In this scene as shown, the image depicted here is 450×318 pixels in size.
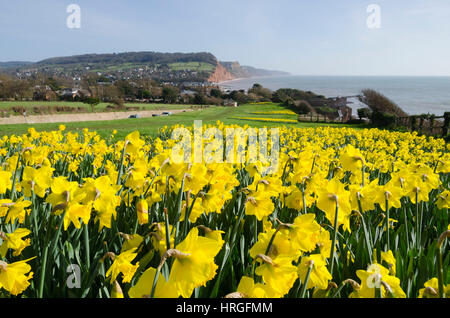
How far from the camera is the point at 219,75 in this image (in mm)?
176625

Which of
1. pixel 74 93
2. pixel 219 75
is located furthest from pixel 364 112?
pixel 219 75

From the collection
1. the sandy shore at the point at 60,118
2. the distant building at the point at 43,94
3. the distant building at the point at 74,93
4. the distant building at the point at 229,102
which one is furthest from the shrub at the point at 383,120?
the distant building at the point at 43,94

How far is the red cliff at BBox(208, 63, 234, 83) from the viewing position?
162650 mm

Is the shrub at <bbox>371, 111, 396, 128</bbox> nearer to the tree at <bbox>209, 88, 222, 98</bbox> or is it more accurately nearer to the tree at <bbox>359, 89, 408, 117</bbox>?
the tree at <bbox>359, 89, 408, 117</bbox>

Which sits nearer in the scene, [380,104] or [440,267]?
[440,267]

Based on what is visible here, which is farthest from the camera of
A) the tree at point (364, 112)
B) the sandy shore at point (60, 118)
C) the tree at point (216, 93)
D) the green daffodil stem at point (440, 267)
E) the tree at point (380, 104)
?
the tree at point (216, 93)

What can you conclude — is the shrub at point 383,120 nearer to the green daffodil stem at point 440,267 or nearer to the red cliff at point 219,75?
the green daffodil stem at point 440,267

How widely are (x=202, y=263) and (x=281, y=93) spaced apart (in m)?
70.8

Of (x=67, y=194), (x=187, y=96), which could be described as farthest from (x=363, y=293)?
(x=187, y=96)

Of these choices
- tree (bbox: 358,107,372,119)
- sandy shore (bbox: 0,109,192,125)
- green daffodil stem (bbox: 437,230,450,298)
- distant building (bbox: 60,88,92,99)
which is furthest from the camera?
distant building (bbox: 60,88,92,99)

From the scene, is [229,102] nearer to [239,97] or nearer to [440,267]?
[239,97]

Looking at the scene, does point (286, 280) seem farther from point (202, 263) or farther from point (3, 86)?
point (3, 86)

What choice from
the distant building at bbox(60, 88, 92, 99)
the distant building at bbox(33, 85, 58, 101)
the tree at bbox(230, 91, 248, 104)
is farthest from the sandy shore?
the distant building at bbox(60, 88, 92, 99)

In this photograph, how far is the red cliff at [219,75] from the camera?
163 meters
